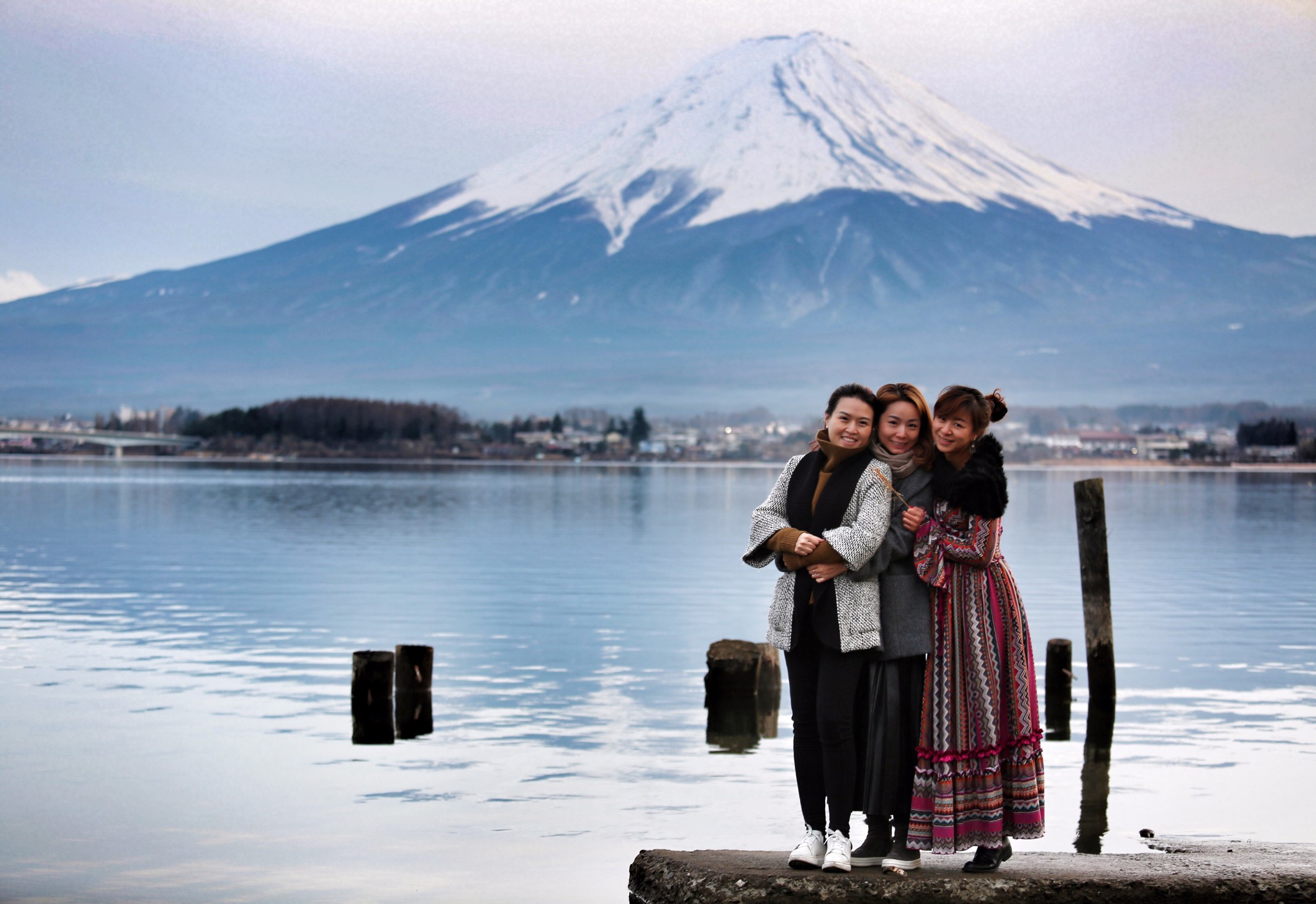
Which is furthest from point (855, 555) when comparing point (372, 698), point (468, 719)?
point (468, 719)

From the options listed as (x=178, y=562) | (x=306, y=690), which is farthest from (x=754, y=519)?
(x=178, y=562)

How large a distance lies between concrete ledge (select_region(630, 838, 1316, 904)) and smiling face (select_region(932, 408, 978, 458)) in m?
1.68

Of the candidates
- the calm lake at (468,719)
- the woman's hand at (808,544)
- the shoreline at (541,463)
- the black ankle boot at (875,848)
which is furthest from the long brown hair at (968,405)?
the shoreline at (541,463)

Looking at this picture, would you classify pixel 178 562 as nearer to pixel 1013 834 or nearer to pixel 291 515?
pixel 291 515

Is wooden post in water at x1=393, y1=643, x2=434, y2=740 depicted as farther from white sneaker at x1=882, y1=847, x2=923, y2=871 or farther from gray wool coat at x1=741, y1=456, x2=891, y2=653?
white sneaker at x1=882, y1=847, x2=923, y2=871

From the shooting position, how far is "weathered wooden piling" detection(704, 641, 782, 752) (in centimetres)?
1244

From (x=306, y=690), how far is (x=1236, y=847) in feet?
31.0

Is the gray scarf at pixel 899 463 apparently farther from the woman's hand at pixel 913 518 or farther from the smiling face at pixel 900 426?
the woman's hand at pixel 913 518

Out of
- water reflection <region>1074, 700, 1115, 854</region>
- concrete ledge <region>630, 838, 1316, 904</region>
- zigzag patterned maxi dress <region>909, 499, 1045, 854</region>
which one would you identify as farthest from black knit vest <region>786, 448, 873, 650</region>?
water reflection <region>1074, 700, 1115, 854</region>

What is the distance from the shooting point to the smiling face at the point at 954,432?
20.1ft

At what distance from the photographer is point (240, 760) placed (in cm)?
1110

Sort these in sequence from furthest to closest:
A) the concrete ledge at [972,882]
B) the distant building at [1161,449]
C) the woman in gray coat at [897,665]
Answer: the distant building at [1161,449] < the woman in gray coat at [897,665] < the concrete ledge at [972,882]

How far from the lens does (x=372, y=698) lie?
1184 centimetres

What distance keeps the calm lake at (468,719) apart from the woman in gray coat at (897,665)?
7.65 ft
